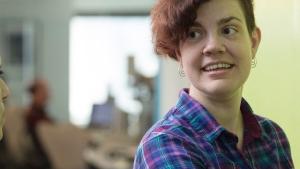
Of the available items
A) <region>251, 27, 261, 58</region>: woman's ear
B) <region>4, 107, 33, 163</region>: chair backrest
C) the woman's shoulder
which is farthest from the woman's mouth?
<region>4, 107, 33, 163</region>: chair backrest

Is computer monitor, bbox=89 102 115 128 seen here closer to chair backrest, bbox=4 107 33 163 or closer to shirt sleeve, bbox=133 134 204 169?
chair backrest, bbox=4 107 33 163

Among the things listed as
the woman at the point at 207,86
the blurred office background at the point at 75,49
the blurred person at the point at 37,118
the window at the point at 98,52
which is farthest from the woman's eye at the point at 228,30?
the window at the point at 98,52

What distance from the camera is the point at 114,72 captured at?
329 inches

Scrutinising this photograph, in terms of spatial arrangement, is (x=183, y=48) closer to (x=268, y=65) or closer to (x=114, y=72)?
(x=268, y=65)

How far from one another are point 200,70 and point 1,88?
14.7 inches

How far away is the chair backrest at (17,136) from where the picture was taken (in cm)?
505

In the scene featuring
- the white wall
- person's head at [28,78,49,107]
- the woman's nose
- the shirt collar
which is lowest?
person's head at [28,78,49,107]

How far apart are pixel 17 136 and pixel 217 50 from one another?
4.34 meters

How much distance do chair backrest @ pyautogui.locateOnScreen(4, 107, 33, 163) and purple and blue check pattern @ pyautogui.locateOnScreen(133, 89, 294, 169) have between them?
13.5 feet

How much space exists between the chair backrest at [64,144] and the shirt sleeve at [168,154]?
3.74 m

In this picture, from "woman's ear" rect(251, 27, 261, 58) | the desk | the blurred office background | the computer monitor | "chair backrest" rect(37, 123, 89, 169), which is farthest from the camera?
the blurred office background

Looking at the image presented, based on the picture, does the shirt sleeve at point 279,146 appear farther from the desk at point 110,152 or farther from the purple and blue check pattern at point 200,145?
the desk at point 110,152

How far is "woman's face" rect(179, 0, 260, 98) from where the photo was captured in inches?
40.3

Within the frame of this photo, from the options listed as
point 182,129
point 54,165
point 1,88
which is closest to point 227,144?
point 182,129
